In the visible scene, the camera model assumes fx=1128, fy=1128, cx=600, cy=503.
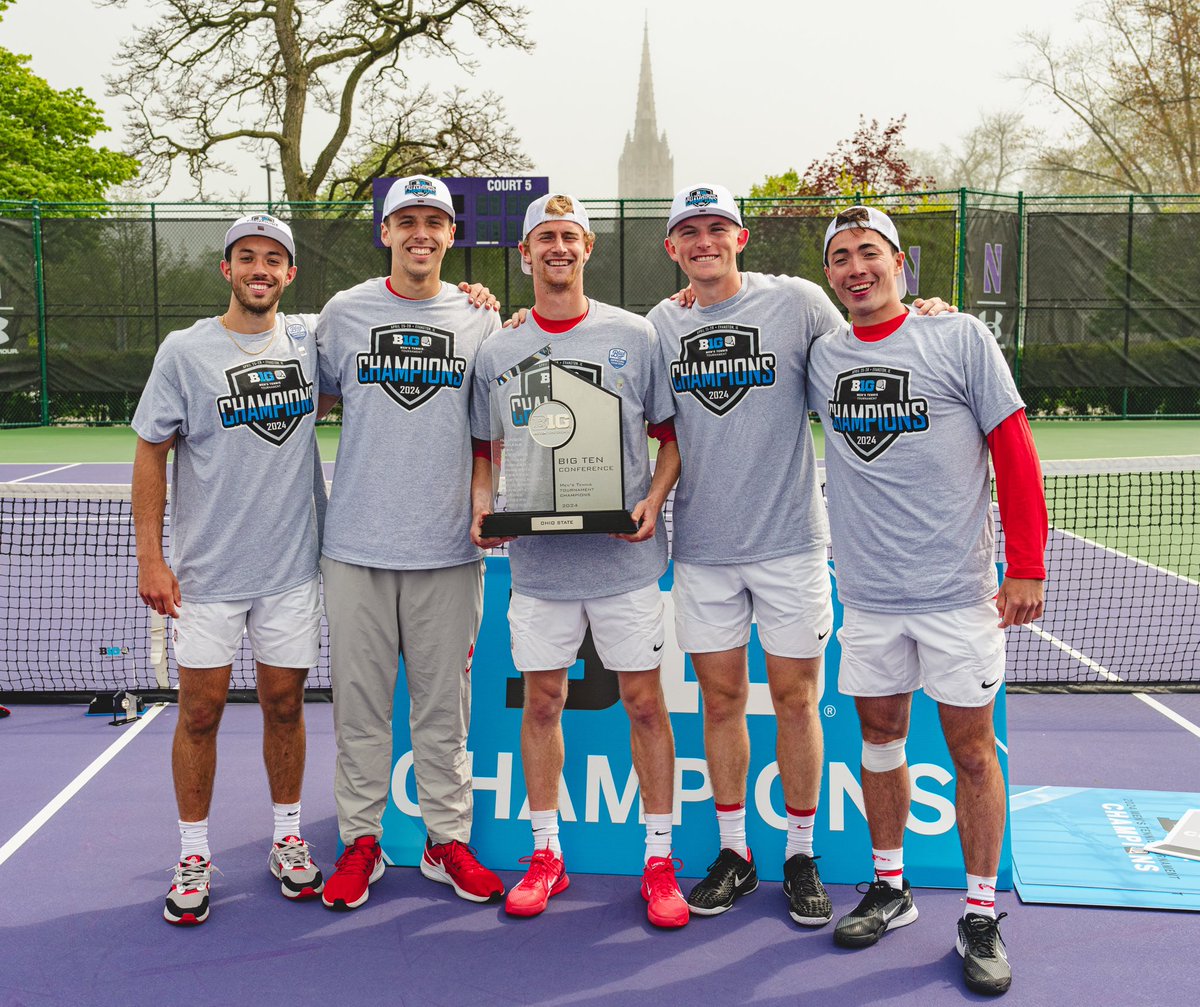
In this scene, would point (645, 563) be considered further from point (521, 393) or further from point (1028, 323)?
point (1028, 323)

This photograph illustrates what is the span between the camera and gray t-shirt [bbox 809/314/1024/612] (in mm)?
3213

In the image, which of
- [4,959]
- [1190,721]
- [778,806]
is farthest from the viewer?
[1190,721]

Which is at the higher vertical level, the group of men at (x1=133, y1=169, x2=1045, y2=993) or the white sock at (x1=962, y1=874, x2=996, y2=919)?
the group of men at (x1=133, y1=169, x2=1045, y2=993)

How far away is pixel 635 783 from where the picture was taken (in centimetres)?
391

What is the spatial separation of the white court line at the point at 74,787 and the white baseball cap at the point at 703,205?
316 centimetres

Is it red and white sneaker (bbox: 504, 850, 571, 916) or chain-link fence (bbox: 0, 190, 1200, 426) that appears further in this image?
chain-link fence (bbox: 0, 190, 1200, 426)

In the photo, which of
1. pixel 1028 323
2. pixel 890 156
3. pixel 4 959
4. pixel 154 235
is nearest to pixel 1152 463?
pixel 4 959

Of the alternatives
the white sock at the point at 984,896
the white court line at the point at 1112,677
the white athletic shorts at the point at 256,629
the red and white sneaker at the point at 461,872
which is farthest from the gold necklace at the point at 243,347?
the white court line at the point at 1112,677

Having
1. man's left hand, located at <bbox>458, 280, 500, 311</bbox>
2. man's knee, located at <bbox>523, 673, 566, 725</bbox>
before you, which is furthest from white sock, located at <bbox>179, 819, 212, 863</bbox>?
man's left hand, located at <bbox>458, 280, 500, 311</bbox>

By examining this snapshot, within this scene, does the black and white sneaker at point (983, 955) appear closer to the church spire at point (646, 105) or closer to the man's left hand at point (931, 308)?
the man's left hand at point (931, 308)

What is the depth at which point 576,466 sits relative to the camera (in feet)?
11.5

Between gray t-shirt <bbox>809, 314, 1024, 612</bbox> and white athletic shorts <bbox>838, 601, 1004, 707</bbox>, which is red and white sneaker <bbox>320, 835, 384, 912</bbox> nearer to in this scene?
white athletic shorts <bbox>838, 601, 1004, 707</bbox>

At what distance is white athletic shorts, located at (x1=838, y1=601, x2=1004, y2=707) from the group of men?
0.02 meters

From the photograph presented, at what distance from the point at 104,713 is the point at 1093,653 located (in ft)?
17.3
